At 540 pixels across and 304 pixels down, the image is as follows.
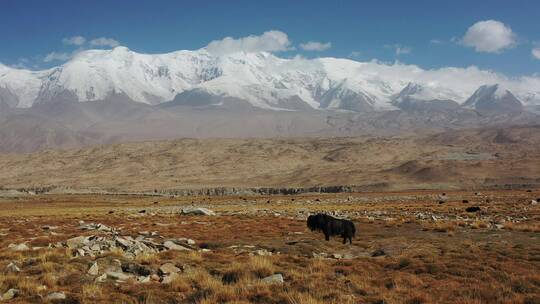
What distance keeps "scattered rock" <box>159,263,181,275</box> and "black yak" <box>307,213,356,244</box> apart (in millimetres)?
9875

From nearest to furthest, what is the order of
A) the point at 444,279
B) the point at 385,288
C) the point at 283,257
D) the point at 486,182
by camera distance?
1. the point at 385,288
2. the point at 444,279
3. the point at 283,257
4. the point at 486,182

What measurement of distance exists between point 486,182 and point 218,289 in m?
131

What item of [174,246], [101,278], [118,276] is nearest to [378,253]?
[174,246]

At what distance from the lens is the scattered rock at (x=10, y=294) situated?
483 inches

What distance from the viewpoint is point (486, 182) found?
5089 inches

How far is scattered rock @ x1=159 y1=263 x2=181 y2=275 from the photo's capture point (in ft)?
49.7

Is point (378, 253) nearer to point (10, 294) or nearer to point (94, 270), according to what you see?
point (94, 270)

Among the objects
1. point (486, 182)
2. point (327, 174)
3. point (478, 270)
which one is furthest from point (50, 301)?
point (327, 174)

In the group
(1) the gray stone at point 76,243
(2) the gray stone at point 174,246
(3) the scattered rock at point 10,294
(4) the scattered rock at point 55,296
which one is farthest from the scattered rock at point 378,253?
(3) the scattered rock at point 10,294

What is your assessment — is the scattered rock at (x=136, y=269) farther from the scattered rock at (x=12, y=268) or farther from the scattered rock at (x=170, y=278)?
the scattered rock at (x=12, y=268)

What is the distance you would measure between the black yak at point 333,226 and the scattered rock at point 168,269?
9875 millimetres

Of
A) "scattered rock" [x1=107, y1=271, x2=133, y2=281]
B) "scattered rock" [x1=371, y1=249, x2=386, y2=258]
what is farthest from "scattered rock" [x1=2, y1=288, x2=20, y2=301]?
"scattered rock" [x1=371, y1=249, x2=386, y2=258]

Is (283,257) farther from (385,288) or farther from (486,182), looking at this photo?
(486,182)

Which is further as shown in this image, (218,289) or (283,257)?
(283,257)
